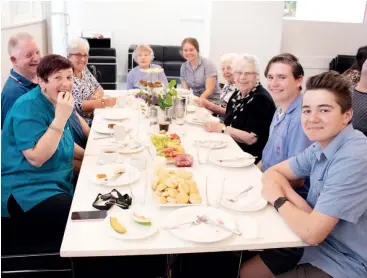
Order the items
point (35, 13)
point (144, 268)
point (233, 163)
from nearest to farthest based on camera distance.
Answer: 1. point (144, 268)
2. point (233, 163)
3. point (35, 13)

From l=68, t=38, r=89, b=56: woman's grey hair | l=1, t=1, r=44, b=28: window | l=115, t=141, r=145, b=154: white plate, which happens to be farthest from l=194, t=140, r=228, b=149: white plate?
l=1, t=1, r=44, b=28: window

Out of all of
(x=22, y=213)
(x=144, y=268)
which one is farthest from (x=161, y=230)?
(x=22, y=213)

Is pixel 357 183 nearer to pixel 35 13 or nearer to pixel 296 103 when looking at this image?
pixel 296 103

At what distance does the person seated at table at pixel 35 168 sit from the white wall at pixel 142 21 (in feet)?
20.4

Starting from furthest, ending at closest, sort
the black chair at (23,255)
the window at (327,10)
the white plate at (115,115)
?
the window at (327,10) → the white plate at (115,115) → the black chair at (23,255)

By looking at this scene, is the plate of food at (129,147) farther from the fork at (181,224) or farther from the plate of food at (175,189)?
the fork at (181,224)

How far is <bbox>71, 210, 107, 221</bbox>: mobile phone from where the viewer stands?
1.45 metres

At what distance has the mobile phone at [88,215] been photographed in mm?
1445

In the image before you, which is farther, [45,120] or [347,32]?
[347,32]

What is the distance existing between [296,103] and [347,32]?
16.9ft

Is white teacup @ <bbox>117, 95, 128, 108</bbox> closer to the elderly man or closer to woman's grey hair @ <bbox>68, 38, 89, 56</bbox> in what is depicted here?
woman's grey hair @ <bbox>68, 38, 89, 56</bbox>

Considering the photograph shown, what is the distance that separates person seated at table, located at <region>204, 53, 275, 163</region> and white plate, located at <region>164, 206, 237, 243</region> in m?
1.18

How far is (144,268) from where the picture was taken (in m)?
1.71

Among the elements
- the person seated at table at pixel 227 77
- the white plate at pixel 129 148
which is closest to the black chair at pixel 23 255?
the white plate at pixel 129 148
